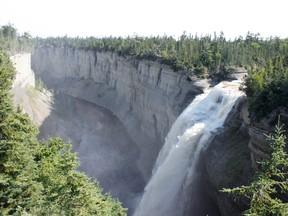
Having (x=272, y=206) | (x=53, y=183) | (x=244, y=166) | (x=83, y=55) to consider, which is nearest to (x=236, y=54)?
(x=244, y=166)

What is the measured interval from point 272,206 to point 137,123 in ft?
195

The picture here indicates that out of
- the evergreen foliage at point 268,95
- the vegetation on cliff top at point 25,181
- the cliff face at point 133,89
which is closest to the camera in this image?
the vegetation on cliff top at point 25,181

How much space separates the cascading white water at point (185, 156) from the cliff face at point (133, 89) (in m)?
9.15

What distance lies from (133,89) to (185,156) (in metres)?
43.5

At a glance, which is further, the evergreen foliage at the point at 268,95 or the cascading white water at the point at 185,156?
the cascading white water at the point at 185,156

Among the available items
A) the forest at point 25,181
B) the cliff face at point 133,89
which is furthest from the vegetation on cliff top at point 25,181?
the cliff face at point 133,89

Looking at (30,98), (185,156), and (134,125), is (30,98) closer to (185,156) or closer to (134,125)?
(134,125)

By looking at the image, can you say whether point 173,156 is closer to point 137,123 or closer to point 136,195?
point 136,195

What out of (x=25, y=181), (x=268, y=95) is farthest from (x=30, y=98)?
(x=268, y=95)

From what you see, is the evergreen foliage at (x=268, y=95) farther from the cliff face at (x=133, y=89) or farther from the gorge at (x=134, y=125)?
the cliff face at (x=133, y=89)

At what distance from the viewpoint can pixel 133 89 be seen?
249 ft

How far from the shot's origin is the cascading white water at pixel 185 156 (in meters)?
32.1

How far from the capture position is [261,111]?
23406 millimetres

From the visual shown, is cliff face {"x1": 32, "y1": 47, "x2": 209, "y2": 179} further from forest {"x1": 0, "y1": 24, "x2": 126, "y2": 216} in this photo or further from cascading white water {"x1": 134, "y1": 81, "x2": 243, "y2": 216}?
forest {"x1": 0, "y1": 24, "x2": 126, "y2": 216}
